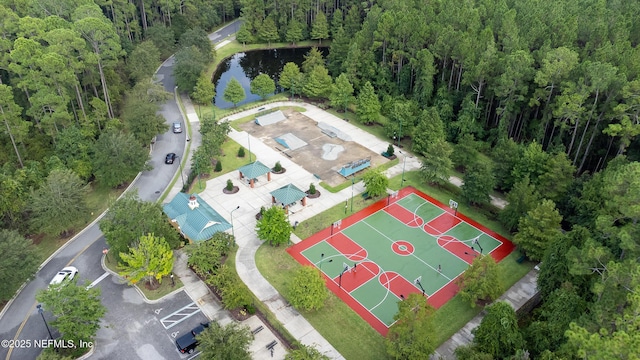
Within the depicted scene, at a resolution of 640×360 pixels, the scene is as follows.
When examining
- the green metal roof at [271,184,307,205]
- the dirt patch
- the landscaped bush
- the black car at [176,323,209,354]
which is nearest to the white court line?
the landscaped bush

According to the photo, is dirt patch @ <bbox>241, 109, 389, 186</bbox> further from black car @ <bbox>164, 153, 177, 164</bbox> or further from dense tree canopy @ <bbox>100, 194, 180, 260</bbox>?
dense tree canopy @ <bbox>100, 194, 180, 260</bbox>

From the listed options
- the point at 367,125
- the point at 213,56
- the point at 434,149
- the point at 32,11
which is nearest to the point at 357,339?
the point at 434,149

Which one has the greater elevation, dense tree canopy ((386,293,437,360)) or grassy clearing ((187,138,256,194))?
dense tree canopy ((386,293,437,360))

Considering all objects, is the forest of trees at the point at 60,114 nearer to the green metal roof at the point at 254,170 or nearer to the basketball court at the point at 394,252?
the green metal roof at the point at 254,170

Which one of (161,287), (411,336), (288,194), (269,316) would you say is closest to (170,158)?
(288,194)

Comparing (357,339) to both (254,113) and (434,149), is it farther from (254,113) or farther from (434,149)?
(254,113)

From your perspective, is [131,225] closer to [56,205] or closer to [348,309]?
[56,205]

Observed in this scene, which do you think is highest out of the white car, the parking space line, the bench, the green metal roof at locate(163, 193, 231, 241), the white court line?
the green metal roof at locate(163, 193, 231, 241)
